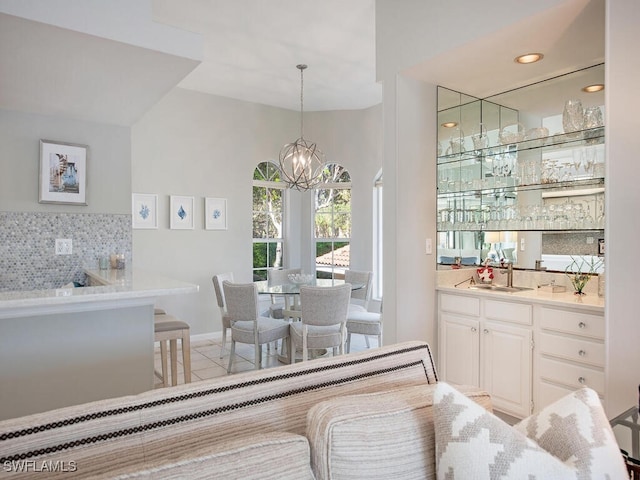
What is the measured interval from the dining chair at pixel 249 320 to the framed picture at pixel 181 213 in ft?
5.40

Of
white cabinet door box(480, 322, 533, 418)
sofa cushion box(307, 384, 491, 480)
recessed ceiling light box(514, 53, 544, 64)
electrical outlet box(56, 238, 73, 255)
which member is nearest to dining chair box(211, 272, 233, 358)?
electrical outlet box(56, 238, 73, 255)

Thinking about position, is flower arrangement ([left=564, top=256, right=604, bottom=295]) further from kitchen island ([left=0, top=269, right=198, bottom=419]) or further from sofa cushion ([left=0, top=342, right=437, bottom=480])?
kitchen island ([left=0, top=269, right=198, bottom=419])

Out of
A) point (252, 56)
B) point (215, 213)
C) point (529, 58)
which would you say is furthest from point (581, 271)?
point (215, 213)

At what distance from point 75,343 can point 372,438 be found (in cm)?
186

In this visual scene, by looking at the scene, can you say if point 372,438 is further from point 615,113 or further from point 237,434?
point 615,113

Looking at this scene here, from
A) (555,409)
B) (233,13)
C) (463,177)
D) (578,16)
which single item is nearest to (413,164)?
(463,177)

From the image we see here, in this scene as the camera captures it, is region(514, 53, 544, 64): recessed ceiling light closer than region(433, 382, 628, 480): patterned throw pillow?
No

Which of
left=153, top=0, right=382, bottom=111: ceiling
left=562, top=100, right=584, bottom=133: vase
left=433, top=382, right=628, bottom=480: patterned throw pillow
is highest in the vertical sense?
left=153, top=0, right=382, bottom=111: ceiling

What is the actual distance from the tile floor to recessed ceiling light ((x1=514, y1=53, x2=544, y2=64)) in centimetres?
328

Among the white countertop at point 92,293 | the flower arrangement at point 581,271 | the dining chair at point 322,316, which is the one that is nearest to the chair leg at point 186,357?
the white countertop at point 92,293

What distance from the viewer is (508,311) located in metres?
2.88

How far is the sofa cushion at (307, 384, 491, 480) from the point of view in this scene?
0.94 meters

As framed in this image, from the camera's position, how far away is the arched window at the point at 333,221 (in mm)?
6484

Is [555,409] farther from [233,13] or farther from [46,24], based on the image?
[233,13]
